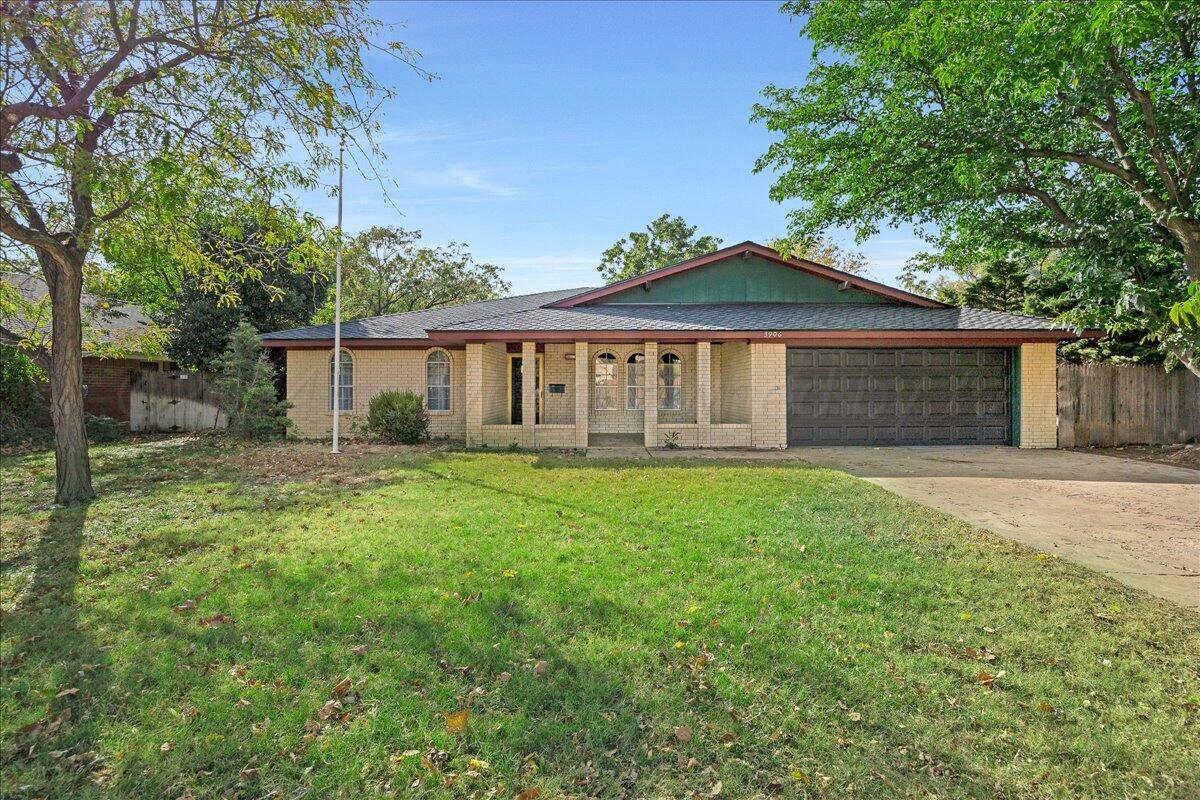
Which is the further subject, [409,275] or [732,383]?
[409,275]

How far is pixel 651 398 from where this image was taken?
1411 cm

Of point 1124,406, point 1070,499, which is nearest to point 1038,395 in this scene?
point 1124,406

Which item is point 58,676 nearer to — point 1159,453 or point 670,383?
point 670,383

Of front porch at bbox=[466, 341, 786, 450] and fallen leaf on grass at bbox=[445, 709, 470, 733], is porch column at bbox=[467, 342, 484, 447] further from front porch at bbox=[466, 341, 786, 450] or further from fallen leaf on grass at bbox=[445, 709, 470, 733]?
fallen leaf on grass at bbox=[445, 709, 470, 733]

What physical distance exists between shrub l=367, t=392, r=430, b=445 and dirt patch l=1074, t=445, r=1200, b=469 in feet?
52.6

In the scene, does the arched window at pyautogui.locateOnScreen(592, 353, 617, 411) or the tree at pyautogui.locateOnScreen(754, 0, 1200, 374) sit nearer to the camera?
the tree at pyautogui.locateOnScreen(754, 0, 1200, 374)

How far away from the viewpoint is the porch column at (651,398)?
46.0 feet

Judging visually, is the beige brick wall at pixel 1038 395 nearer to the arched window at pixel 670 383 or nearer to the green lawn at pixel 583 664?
the arched window at pixel 670 383

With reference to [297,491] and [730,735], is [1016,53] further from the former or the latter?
[297,491]

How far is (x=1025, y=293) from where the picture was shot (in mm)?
19156

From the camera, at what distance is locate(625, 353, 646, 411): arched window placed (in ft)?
54.6

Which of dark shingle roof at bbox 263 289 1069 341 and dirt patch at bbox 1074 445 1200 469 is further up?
dark shingle roof at bbox 263 289 1069 341

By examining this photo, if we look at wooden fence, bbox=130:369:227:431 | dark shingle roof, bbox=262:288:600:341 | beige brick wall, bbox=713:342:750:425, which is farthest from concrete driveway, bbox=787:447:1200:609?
wooden fence, bbox=130:369:227:431

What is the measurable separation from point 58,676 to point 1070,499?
10988 mm
